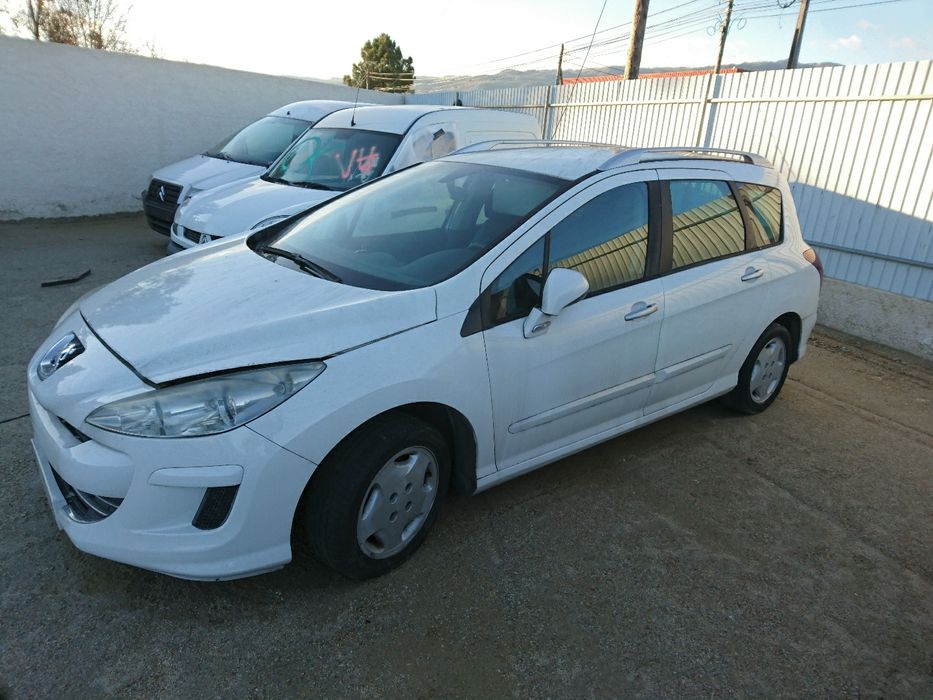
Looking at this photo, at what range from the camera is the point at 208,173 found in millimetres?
7766

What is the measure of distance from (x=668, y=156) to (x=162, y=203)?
6.18m

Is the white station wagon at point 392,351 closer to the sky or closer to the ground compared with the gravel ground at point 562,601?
closer to the sky

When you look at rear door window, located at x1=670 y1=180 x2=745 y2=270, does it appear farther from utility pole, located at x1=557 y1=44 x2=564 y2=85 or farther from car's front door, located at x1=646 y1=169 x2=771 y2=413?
utility pole, located at x1=557 y1=44 x2=564 y2=85

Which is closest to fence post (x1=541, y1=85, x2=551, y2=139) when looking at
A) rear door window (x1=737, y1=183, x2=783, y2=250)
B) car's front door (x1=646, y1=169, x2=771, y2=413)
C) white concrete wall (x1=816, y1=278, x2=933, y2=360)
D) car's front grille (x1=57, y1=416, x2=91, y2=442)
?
white concrete wall (x1=816, y1=278, x2=933, y2=360)

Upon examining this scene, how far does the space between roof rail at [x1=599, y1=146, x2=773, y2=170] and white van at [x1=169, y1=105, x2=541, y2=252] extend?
297 cm

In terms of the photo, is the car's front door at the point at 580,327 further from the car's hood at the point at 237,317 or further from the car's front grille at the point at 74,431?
the car's front grille at the point at 74,431

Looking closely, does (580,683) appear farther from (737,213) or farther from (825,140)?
(825,140)

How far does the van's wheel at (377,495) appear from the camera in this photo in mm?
2396

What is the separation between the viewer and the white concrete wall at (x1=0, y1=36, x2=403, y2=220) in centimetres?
937

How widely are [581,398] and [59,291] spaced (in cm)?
554

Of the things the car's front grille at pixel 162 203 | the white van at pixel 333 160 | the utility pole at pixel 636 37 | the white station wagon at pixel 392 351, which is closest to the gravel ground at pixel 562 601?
the white station wagon at pixel 392 351

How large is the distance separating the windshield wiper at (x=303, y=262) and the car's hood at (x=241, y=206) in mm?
2410

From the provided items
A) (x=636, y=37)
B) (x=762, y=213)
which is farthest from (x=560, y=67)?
(x=762, y=213)

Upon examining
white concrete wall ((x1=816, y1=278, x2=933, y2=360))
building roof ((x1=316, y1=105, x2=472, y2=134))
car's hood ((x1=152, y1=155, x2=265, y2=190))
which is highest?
building roof ((x1=316, y1=105, x2=472, y2=134))
